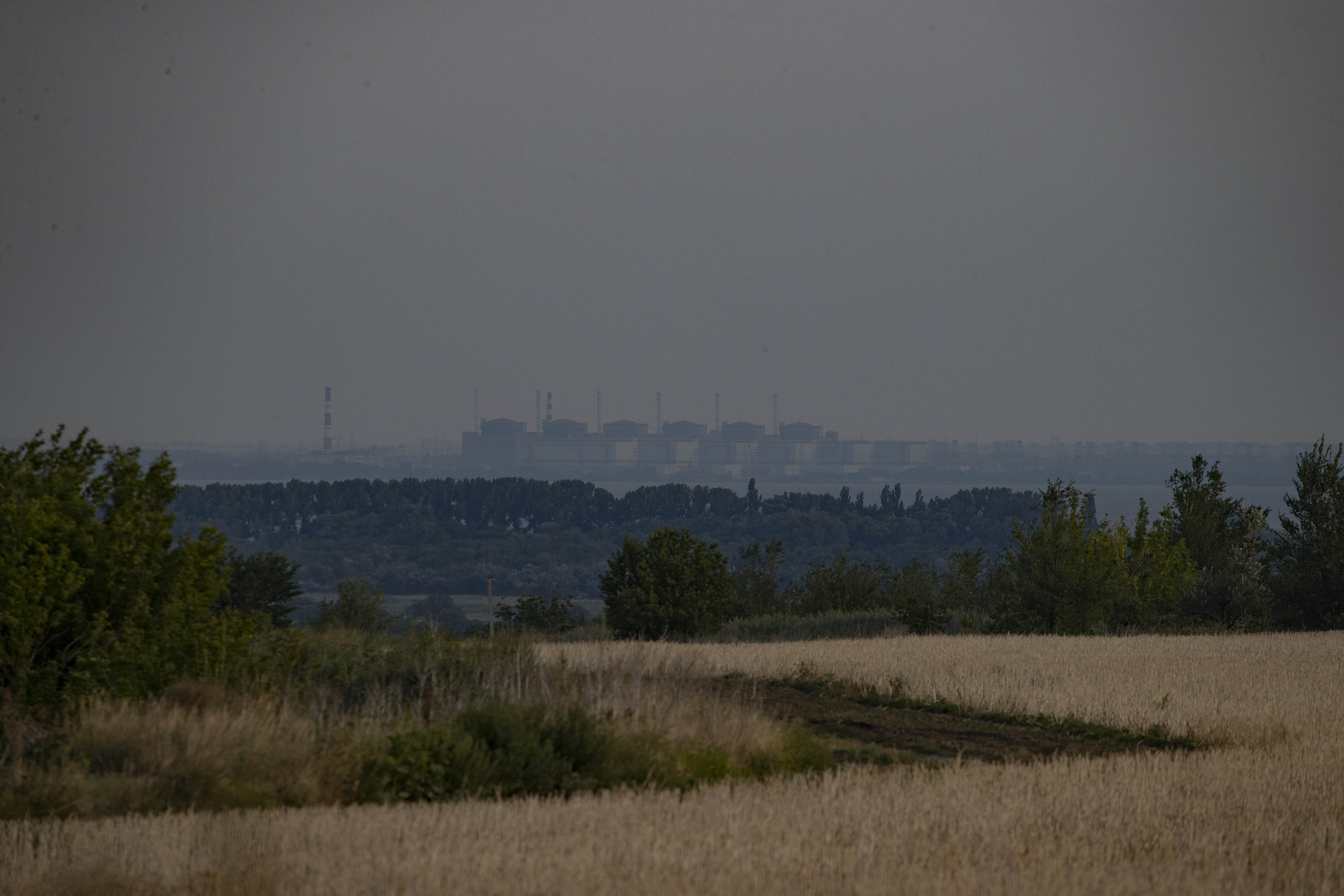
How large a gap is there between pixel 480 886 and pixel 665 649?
1866 centimetres

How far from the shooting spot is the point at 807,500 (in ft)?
610

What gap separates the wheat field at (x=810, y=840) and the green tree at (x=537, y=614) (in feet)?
159

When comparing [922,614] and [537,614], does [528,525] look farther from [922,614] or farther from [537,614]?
[922,614]

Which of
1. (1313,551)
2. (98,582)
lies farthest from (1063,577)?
(98,582)

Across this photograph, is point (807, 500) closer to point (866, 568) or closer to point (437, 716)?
point (866, 568)

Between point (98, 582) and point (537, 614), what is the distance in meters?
54.2

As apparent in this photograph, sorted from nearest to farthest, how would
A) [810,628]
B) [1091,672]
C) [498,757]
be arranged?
[498,757] → [1091,672] → [810,628]

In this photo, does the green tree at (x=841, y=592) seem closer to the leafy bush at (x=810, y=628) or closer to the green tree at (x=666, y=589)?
the green tree at (x=666, y=589)

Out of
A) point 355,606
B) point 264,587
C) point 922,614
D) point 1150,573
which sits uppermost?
point 1150,573

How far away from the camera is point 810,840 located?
8891mm

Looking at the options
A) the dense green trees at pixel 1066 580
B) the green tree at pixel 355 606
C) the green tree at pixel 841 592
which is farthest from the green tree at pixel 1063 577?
the green tree at pixel 355 606

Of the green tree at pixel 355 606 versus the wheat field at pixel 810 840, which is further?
the green tree at pixel 355 606

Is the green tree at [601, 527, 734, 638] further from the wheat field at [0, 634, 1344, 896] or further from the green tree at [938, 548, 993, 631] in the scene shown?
the wheat field at [0, 634, 1344, 896]

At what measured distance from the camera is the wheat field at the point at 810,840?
7.57 meters
